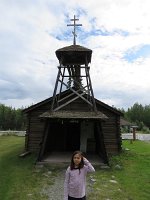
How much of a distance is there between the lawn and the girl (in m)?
4.19

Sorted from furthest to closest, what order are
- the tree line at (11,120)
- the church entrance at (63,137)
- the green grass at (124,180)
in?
the tree line at (11,120), the church entrance at (63,137), the green grass at (124,180)

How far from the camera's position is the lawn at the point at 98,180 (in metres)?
10.6

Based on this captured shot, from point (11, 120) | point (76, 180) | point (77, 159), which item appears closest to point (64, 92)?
point (77, 159)

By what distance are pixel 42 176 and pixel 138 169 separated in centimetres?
528

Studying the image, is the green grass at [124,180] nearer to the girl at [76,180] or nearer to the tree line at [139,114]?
the girl at [76,180]

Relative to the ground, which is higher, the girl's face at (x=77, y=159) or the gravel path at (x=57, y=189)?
the girl's face at (x=77, y=159)

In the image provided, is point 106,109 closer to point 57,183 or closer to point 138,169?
point 138,169

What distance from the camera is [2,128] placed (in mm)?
82750

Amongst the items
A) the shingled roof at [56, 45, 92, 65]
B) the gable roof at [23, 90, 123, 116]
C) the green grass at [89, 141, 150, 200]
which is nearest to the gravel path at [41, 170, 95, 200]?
the green grass at [89, 141, 150, 200]

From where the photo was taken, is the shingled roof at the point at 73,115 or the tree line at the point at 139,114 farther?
the tree line at the point at 139,114

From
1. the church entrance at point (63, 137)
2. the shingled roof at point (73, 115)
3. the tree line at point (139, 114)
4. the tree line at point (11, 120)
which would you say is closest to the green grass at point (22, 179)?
the shingled roof at point (73, 115)

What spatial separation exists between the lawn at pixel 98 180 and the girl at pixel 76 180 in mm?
4187

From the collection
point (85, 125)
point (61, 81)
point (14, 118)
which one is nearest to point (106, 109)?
point (85, 125)

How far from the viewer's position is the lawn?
34.9 feet
